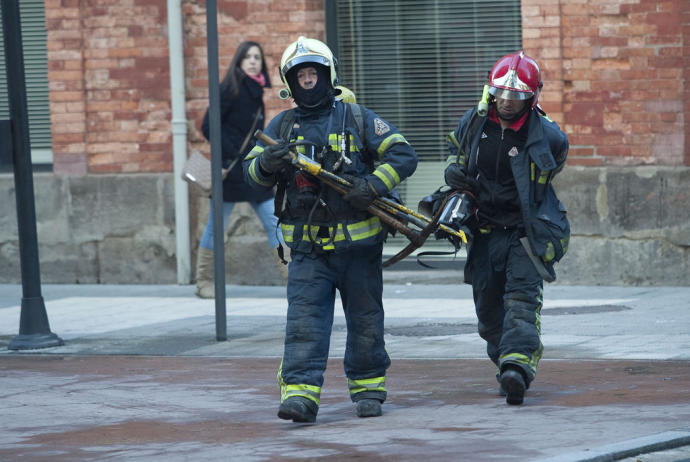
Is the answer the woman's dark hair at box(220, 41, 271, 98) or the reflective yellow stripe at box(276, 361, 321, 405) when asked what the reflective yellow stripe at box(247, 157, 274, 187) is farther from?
the woman's dark hair at box(220, 41, 271, 98)

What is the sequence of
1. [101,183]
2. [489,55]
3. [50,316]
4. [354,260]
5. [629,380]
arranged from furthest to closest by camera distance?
[101,183] < [489,55] < [50,316] < [629,380] < [354,260]

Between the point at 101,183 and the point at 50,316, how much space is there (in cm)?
212

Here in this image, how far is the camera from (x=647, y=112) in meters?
11.4

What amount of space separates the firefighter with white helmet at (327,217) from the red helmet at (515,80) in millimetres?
539

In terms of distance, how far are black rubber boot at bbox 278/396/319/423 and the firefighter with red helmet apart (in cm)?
93

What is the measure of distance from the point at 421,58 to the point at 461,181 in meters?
5.45

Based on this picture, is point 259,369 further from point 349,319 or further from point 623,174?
point 623,174

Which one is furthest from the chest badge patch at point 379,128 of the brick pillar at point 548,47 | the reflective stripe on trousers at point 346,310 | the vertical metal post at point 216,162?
the brick pillar at point 548,47

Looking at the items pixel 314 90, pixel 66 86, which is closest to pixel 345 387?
pixel 314 90

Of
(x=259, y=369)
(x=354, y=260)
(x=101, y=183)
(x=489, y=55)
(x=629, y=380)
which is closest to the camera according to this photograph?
(x=354, y=260)

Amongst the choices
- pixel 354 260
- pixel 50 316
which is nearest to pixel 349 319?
pixel 354 260

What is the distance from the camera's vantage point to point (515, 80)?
707cm

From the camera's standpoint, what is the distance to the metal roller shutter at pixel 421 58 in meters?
12.3

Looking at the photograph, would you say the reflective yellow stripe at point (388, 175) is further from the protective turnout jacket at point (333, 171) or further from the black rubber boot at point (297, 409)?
the black rubber boot at point (297, 409)
